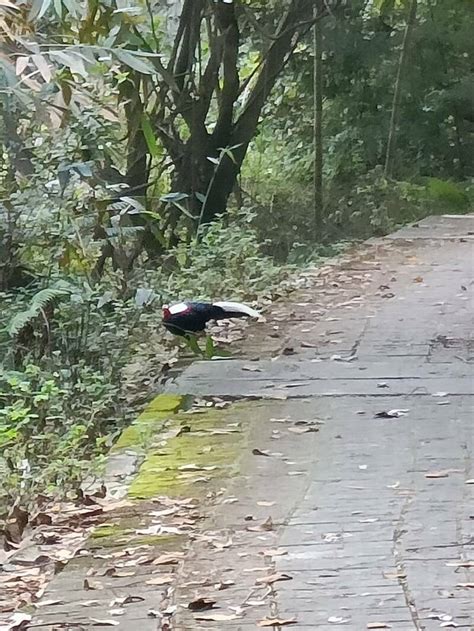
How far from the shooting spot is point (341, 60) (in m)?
13.0

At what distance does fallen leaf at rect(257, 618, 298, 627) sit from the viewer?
2479 millimetres

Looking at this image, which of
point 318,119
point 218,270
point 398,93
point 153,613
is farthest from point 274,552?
point 398,93

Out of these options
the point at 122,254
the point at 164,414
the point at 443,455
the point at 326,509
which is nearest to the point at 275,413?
the point at 164,414

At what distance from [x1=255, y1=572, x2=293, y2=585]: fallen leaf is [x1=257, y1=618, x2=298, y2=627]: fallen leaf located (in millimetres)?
198

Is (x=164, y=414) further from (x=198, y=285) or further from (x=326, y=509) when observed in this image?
(x=198, y=285)

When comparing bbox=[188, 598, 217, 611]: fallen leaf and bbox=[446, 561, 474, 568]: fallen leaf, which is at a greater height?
bbox=[446, 561, 474, 568]: fallen leaf

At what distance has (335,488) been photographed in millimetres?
3383

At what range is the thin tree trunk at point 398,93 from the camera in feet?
43.2

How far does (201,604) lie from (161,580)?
0.18 meters

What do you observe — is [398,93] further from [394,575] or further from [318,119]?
[394,575]

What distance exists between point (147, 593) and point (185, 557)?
0.76 ft

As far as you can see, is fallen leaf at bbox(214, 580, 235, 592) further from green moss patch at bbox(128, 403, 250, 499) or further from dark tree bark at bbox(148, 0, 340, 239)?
dark tree bark at bbox(148, 0, 340, 239)

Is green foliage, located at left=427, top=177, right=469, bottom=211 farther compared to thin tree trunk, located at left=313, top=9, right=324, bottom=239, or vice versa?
green foliage, located at left=427, top=177, right=469, bottom=211

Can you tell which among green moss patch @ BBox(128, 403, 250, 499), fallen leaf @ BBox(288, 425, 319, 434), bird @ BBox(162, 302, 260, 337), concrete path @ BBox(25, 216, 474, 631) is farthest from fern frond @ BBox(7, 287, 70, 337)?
fallen leaf @ BBox(288, 425, 319, 434)
